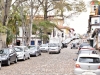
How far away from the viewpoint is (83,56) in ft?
47.2

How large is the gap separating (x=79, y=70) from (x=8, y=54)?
11753mm

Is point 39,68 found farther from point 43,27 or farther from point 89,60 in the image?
point 43,27

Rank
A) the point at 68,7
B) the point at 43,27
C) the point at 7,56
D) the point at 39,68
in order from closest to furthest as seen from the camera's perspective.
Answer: the point at 39,68 < the point at 7,56 < the point at 68,7 < the point at 43,27

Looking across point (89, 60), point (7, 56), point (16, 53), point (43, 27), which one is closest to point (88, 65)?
point (89, 60)

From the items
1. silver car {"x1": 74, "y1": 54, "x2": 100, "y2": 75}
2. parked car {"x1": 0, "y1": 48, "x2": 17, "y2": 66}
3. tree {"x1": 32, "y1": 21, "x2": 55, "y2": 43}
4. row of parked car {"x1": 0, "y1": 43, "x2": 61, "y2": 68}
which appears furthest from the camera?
tree {"x1": 32, "y1": 21, "x2": 55, "y2": 43}

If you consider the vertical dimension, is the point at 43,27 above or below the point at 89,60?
above

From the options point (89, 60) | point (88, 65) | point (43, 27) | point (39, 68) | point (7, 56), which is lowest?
point (39, 68)

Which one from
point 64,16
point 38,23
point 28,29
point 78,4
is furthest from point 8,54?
point 38,23

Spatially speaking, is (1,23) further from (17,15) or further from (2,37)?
(17,15)

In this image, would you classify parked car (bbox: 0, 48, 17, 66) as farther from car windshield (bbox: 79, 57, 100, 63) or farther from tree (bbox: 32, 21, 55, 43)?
tree (bbox: 32, 21, 55, 43)

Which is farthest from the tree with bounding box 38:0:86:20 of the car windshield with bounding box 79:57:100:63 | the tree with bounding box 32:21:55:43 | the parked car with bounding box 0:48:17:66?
the car windshield with bounding box 79:57:100:63

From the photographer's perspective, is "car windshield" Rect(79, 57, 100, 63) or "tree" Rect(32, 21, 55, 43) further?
"tree" Rect(32, 21, 55, 43)

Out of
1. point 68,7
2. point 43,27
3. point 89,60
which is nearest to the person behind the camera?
point 89,60

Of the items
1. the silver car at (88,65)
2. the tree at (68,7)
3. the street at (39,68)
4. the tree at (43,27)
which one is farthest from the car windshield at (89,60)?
the tree at (43,27)
